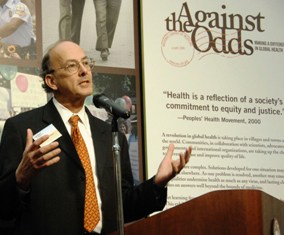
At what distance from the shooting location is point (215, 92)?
169 inches

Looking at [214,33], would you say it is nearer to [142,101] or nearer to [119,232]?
[142,101]

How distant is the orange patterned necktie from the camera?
2787 millimetres

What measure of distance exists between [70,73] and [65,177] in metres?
0.49

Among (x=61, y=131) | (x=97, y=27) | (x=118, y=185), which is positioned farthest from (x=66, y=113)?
(x=97, y=27)

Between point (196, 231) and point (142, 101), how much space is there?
1.76 m

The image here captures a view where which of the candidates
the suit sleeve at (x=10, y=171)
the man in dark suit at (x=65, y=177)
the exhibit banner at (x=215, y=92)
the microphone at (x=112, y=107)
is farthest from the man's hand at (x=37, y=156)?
the exhibit banner at (x=215, y=92)

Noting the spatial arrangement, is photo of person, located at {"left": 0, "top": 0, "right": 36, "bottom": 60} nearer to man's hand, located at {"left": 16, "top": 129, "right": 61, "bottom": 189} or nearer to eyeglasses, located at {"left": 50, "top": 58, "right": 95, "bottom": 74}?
Result: eyeglasses, located at {"left": 50, "top": 58, "right": 95, "bottom": 74}

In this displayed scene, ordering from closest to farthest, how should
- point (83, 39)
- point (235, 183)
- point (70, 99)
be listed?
point (70, 99) < point (83, 39) < point (235, 183)

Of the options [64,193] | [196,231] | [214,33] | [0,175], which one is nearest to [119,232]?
[196,231]

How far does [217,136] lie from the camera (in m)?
4.23

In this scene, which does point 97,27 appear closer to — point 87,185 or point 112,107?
point 87,185

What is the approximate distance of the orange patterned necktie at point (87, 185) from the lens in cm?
279

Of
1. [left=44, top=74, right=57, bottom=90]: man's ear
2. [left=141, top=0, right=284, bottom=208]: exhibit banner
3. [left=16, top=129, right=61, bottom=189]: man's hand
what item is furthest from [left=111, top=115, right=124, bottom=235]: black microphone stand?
[left=141, top=0, right=284, bottom=208]: exhibit banner

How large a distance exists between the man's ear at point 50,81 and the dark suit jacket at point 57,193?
16cm
